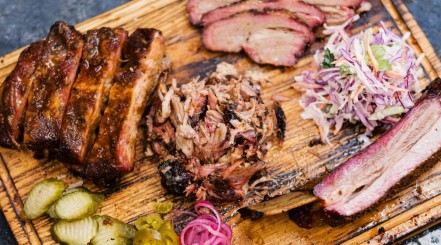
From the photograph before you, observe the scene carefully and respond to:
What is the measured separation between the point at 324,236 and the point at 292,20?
7.34 feet

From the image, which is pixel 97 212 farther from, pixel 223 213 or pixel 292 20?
pixel 292 20

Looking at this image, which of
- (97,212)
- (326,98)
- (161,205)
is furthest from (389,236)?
(97,212)

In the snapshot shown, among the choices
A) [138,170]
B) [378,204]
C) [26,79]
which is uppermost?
[26,79]

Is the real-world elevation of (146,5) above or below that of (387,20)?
above

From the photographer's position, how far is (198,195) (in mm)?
5586

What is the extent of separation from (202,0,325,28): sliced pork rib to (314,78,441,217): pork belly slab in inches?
55.6

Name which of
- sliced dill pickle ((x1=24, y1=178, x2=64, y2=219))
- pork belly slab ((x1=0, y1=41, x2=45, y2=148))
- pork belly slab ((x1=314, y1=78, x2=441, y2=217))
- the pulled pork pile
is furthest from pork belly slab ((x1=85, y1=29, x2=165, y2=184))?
pork belly slab ((x1=314, y1=78, x2=441, y2=217))

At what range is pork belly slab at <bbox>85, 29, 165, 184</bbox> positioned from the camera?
17.9 ft

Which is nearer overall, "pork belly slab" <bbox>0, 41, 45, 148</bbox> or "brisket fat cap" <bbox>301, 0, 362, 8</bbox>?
"pork belly slab" <bbox>0, 41, 45, 148</bbox>

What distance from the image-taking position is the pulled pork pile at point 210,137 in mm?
5480

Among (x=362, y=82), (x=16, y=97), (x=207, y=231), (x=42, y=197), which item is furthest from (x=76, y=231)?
(x=362, y=82)

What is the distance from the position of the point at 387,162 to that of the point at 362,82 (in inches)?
32.7

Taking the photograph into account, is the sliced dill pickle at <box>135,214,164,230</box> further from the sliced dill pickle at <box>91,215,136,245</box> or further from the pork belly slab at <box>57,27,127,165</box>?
the pork belly slab at <box>57,27,127,165</box>

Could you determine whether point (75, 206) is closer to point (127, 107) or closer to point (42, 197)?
point (42, 197)
